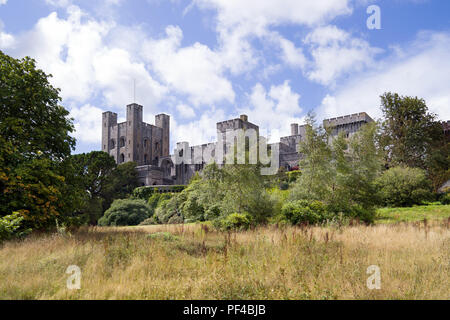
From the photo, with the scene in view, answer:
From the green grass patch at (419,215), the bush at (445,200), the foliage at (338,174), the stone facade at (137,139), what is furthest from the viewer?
the stone facade at (137,139)

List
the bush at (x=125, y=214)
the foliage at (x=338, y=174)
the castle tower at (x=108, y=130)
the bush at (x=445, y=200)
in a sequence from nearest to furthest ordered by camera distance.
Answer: the foliage at (x=338, y=174) < the bush at (x=445, y=200) < the bush at (x=125, y=214) < the castle tower at (x=108, y=130)

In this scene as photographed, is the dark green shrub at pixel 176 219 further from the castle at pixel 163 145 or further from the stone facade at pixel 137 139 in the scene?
the stone facade at pixel 137 139

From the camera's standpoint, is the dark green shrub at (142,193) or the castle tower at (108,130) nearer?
the dark green shrub at (142,193)

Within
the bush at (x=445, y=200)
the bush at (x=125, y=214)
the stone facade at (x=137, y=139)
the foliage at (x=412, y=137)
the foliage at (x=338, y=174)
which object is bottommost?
the bush at (x=125, y=214)

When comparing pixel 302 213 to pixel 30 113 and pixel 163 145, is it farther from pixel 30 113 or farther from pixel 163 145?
pixel 163 145

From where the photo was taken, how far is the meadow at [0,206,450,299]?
488 centimetres

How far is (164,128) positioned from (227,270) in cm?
7575

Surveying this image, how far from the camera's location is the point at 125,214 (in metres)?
28.5

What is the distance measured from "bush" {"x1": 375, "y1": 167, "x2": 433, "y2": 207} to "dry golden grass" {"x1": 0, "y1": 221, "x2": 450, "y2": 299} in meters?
15.1

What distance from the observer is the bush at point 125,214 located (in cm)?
2855

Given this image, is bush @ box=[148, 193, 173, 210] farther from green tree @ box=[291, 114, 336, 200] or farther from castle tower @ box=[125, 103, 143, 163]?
castle tower @ box=[125, 103, 143, 163]

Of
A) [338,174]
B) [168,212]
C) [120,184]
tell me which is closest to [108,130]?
[120,184]

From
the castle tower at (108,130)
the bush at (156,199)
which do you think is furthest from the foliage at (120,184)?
the castle tower at (108,130)

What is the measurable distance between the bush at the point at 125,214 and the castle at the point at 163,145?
24727mm
